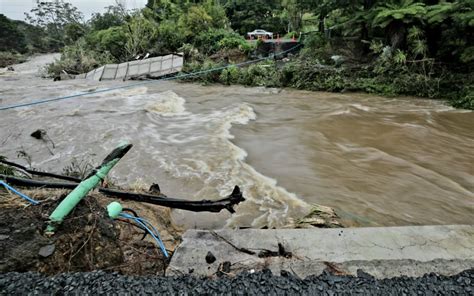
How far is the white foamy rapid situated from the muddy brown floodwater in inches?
0.9

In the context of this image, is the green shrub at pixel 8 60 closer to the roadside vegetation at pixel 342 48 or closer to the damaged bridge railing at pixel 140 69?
the roadside vegetation at pixel 342 48

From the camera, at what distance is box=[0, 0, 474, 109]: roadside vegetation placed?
411 inches

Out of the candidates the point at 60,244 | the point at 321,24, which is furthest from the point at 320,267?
the point at 321,24

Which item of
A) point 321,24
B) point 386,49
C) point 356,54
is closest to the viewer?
point 386,49

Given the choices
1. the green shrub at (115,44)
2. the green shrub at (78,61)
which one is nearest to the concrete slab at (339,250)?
the green shrub at (78,61)

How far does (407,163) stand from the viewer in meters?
5.40

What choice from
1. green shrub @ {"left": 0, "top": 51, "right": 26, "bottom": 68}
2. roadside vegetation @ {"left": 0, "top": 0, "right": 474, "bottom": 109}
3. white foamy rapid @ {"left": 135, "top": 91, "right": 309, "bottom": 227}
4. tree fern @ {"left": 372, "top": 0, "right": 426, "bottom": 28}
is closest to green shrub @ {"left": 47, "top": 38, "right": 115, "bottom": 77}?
roadside vegetation @ {"left": 0, "top": 0, "right": 474, "bottom": 109}

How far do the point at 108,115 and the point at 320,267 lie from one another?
8.10 meters

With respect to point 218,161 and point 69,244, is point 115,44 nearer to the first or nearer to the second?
point 218,161

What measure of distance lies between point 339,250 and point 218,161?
355cm

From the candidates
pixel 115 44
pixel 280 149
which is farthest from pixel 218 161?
pixel 115 44

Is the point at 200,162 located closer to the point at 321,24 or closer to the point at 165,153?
the point at 165,153

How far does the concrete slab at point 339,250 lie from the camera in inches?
83.0

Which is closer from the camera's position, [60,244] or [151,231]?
[60,244]
